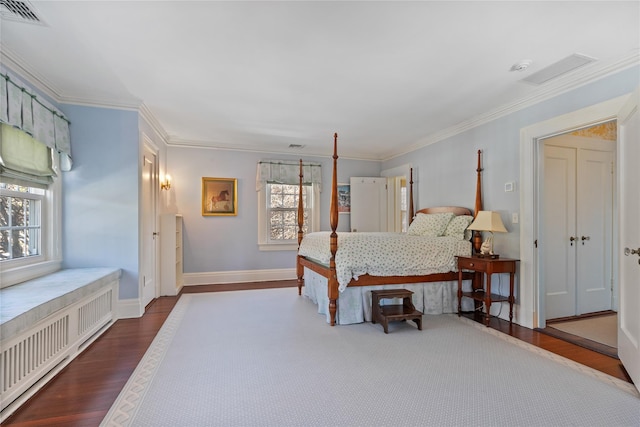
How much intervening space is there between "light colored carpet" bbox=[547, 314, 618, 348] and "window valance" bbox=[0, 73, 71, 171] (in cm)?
515

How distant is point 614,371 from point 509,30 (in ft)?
8.20

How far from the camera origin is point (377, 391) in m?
2.01

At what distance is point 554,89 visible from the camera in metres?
3.03

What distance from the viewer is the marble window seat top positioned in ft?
6.22

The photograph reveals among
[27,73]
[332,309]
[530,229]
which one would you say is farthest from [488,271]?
[27,73]

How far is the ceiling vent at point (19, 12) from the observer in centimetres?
192

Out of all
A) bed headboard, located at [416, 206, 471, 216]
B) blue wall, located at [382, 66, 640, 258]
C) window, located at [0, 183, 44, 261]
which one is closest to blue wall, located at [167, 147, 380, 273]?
blue wall, located at [382, 66, 640, 258]

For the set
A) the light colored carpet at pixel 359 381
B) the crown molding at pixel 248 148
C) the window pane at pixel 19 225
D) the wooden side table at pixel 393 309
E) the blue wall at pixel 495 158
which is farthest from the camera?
the crown molding at pixel 248 148

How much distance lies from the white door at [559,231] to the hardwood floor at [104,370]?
69 cm

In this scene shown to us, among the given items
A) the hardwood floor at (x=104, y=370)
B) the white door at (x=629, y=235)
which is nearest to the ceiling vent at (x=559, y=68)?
the white door at (x=629, y=235)

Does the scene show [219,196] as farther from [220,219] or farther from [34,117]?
[34,117]

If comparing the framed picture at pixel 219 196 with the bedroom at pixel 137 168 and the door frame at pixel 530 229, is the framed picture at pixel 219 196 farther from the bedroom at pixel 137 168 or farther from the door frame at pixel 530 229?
the door frame at pixel 530 229

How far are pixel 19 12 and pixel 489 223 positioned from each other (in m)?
4.16

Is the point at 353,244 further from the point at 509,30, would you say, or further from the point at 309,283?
the point at 509,30
